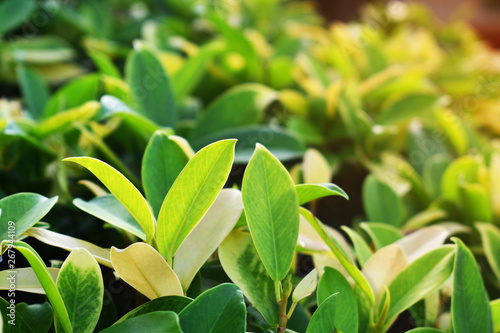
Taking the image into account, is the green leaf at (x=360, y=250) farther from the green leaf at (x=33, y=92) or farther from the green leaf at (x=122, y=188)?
the green leaf at (x=33, y=92)

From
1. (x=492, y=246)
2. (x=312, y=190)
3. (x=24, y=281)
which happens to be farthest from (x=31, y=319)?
(x=492, y=246)

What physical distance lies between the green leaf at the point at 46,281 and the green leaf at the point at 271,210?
152 millimetres

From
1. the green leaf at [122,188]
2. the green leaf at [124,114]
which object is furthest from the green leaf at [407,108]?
the green leaf at [122,188]

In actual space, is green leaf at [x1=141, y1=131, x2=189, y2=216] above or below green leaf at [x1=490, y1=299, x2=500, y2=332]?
above

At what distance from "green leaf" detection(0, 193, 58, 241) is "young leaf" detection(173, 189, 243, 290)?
118mm

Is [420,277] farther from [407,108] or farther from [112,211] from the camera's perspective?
[407,108]

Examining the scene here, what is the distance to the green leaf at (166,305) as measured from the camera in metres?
0.38

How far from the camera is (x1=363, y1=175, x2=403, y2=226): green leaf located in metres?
0.63

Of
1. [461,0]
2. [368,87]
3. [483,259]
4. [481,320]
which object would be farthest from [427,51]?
[461,0]

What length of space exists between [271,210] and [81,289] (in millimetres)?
163

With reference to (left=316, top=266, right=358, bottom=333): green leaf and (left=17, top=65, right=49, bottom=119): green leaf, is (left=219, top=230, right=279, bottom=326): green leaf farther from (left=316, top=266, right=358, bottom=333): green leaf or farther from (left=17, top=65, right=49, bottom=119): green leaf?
(left=17, top=65, right=49, bottom=119): green leaf

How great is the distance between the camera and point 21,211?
16.1 inches

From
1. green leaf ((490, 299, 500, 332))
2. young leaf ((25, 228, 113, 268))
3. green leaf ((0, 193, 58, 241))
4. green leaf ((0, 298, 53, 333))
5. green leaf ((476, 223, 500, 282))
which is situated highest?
green leaf ((0, 193, 58, 241))

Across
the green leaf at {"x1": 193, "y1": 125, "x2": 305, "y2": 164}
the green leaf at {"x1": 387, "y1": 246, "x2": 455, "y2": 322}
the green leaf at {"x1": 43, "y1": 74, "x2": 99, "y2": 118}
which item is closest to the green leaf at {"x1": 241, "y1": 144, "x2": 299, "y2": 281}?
the green leaf at {"x1": 387, "y1": 246, "x2": 455, "y2": 322}
